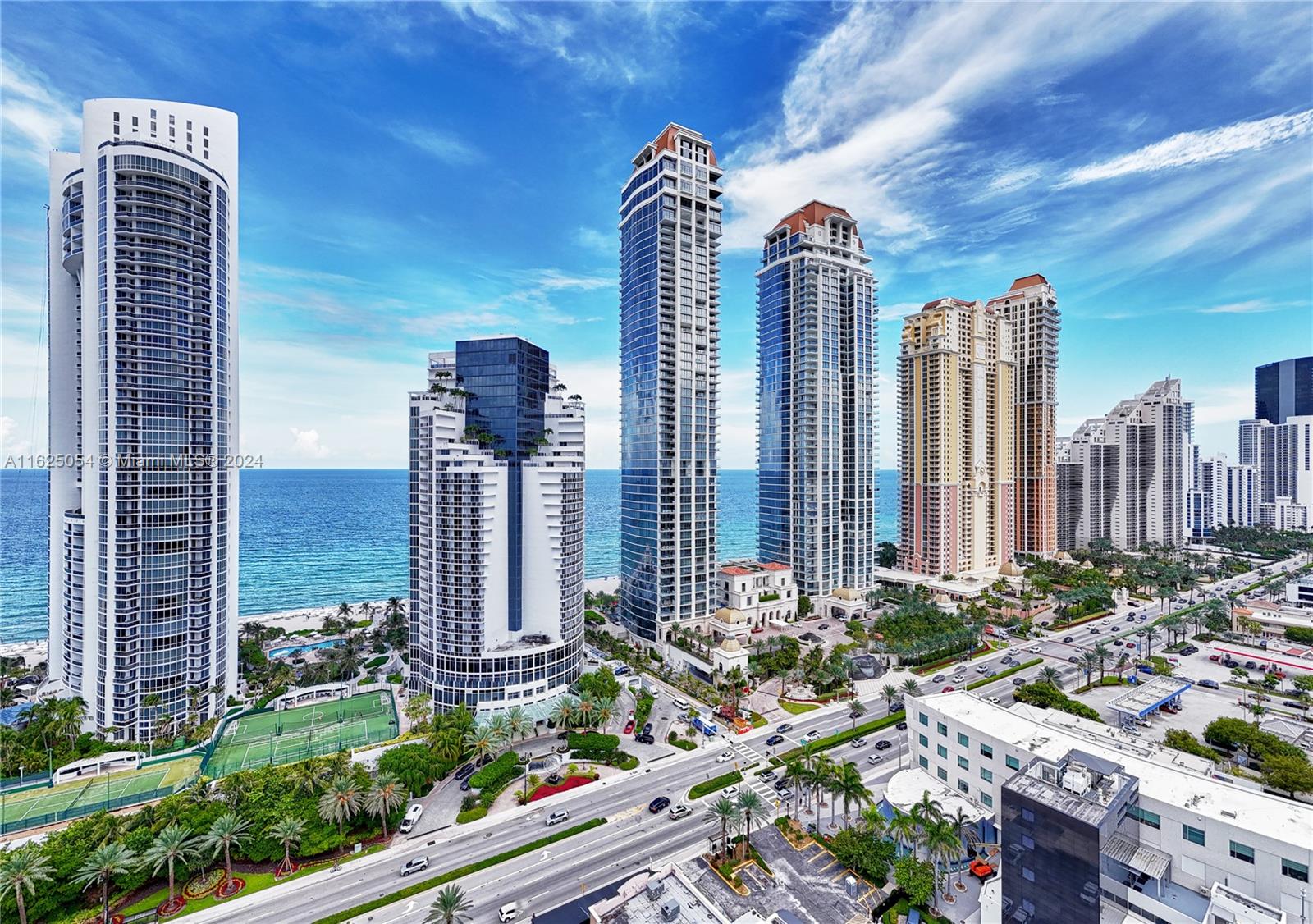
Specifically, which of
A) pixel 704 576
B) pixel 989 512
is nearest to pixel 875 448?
pixel 989 512

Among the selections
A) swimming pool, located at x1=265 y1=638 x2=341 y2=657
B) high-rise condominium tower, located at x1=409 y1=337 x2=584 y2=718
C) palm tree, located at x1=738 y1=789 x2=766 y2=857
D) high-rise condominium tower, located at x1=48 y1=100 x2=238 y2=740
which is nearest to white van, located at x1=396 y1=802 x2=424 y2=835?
high-rise condominium tower, located at x1=409 y1=337 x2=584 y2=718

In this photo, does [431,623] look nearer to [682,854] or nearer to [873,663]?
[682,854]

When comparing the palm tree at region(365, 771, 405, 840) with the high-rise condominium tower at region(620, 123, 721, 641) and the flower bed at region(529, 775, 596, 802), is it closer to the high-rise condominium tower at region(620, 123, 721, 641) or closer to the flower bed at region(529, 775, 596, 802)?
the flower bed at region(529, 775, 596, 802)

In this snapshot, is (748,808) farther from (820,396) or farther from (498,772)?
(820,396)

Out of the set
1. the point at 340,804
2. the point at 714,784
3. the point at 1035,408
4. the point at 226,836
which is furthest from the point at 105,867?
the point at 1035,408

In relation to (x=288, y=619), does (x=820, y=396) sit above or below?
above
